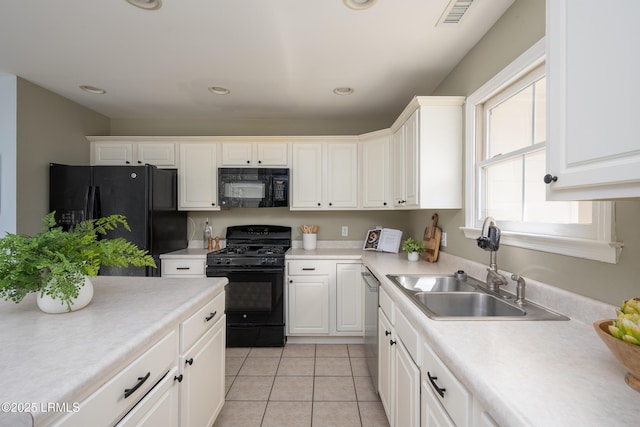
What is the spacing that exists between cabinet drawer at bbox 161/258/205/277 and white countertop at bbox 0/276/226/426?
1.51 m

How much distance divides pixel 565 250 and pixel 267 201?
254cm

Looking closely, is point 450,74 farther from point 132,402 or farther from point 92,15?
point 132,402

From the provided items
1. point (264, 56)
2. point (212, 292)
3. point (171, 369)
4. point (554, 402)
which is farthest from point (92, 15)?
point (554, 402)

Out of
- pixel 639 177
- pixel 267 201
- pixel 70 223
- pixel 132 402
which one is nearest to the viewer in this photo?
pixel 639 177

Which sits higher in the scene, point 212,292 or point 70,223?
point 70,223

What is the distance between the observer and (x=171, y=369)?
47.0 inches

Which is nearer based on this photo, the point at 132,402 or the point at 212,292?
the point at 132,402

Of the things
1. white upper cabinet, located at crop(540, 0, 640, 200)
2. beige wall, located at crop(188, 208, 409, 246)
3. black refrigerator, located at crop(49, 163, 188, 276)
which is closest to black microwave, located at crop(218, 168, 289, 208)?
beige wall, located at crop(188, 208, 409, 246)

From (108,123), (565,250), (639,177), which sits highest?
(108,123)

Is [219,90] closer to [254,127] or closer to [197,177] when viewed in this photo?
[254,127]

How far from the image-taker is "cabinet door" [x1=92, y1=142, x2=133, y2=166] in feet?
10.9

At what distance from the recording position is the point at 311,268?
3.00 m

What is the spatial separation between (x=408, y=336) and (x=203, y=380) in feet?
3.38

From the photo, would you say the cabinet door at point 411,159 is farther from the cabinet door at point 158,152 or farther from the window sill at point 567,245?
the cabinet door at point 158,152
